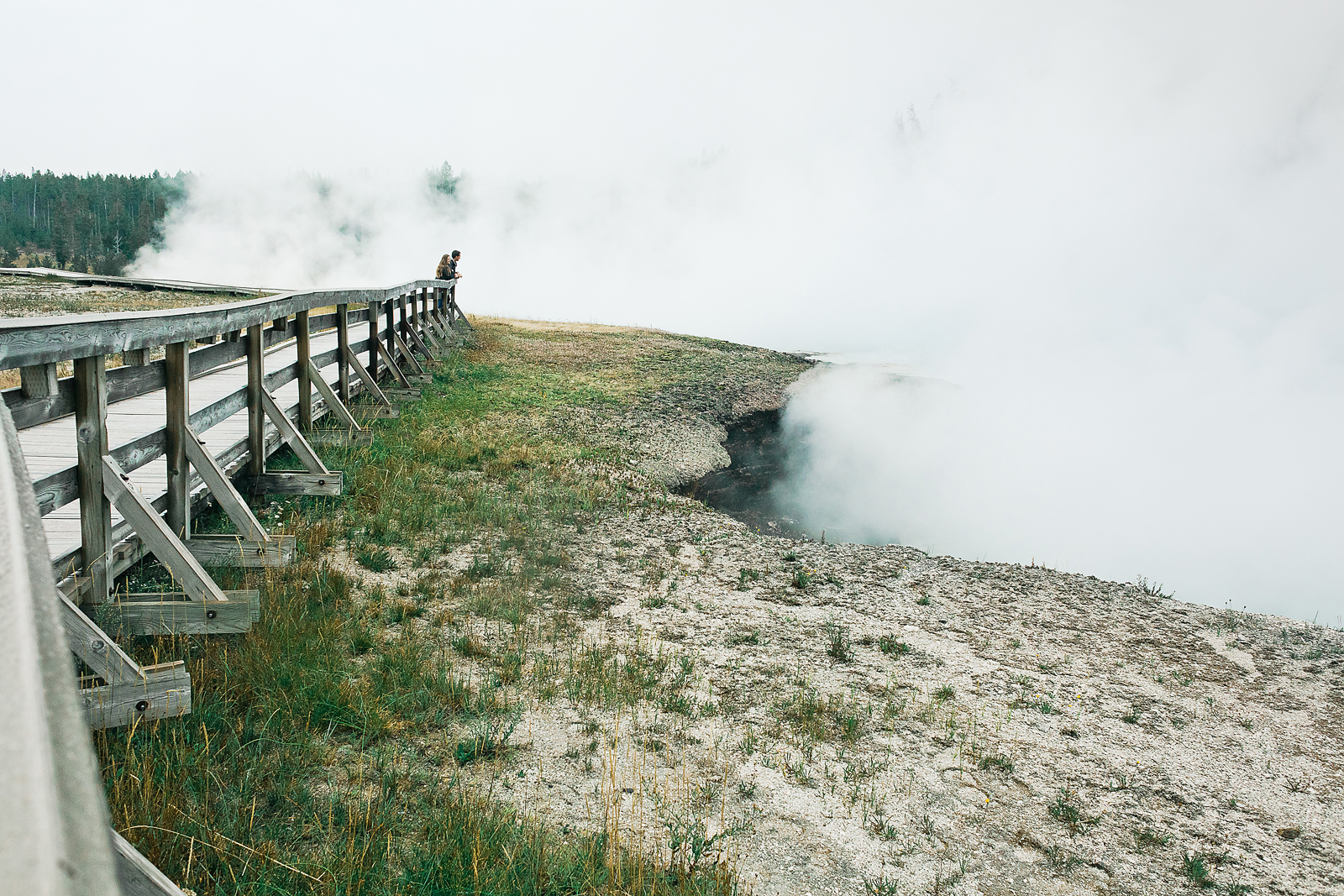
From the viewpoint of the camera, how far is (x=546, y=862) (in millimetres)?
3457

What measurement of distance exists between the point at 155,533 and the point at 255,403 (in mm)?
2692

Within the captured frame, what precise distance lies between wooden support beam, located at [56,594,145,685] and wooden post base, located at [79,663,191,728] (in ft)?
0.14

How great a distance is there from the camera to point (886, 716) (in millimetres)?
5352

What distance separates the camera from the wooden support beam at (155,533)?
166 inches

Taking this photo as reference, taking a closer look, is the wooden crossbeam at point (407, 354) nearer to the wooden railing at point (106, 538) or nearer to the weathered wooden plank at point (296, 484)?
the wooden railing at point (106, 538)

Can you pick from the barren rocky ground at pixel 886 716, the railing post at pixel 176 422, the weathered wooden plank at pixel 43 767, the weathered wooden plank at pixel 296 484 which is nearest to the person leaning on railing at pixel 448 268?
the barren rocky ground at pixel 886 716

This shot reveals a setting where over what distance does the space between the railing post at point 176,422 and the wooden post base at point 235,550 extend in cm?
34

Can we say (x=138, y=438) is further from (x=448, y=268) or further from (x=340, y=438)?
(x=448, y=268)

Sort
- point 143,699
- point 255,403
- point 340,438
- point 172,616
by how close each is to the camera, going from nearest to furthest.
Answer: point 143,699 → point 172,616 → point 255,403 → point 340,438

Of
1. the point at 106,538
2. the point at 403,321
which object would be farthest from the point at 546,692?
the point at 403,321

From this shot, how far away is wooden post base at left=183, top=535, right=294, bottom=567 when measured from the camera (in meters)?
5.46

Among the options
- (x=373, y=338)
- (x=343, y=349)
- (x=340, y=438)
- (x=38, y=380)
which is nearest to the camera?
(x=38, y=380)

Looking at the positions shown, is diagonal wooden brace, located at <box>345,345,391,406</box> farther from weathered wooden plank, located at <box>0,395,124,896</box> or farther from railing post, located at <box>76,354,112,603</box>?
weathered wooden plank, located at <box>0,395,124,896</box>

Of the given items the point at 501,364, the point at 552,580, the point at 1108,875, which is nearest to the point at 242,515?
the point at 552,580
